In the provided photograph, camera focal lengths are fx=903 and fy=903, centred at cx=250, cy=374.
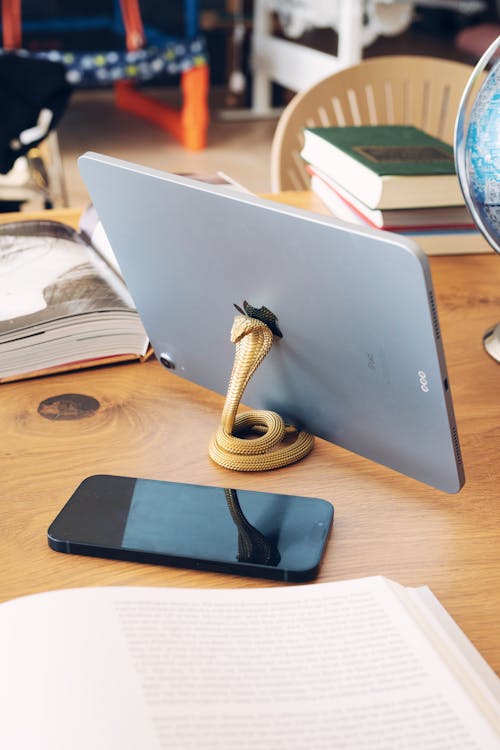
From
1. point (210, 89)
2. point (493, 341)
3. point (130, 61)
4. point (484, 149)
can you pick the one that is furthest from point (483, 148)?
point (210, 89)

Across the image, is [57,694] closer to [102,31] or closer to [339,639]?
[339,639]

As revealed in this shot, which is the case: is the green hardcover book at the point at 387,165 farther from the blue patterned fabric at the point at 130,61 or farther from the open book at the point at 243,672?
the blue patterned fabric at the point at 130,61

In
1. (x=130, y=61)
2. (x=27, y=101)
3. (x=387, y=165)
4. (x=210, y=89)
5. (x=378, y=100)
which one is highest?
(x=387, y=165)

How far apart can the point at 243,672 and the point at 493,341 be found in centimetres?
51

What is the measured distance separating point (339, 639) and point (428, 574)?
0.34ft

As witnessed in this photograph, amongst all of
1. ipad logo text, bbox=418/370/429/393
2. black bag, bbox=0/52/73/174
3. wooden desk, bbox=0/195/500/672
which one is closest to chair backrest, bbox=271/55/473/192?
wooden desk, bbox=0/195/500/672

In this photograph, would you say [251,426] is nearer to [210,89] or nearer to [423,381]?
[423,381]

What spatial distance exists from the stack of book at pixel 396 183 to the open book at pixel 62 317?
31 cm

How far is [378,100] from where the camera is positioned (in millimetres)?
1642

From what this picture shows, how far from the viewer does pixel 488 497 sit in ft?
2.11

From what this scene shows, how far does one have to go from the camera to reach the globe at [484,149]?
0.79 m

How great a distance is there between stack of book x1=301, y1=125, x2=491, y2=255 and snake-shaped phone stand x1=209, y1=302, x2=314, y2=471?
15.3 inches

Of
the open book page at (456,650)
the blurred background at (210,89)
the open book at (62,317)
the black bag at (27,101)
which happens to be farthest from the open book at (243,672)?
the blurred background at (210,89)

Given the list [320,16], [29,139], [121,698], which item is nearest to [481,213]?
[121,698]
